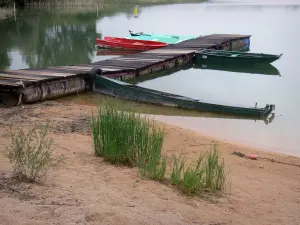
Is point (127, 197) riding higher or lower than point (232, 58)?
lower

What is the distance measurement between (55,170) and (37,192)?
760mm

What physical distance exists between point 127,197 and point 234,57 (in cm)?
1185

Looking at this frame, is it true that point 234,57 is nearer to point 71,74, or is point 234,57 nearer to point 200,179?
point 71,74

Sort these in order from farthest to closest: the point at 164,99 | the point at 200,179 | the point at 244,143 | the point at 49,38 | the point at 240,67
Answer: the point at 49,38
the point at 240,67
the point at 164,99
the point at 244,143
the point at 200,179

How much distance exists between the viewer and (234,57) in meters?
14.7

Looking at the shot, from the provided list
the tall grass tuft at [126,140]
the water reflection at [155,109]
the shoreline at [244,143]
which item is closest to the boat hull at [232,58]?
the water reflection at [155,109]

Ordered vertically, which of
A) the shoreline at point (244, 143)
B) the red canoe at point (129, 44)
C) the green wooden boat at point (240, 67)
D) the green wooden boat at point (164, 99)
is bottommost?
the shoreline at point (244, 143)

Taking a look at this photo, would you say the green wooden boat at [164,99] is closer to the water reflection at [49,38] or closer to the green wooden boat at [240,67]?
the green wooden boat at [240,67]

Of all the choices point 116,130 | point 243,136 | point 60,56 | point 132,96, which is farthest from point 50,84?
point 60,56

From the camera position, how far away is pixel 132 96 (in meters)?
9.59

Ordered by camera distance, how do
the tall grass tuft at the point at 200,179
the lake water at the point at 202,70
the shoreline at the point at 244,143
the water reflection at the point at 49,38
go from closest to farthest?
the tall grass tuft at the point at 200,179, the shoreline at the point at 244,143, the lake water at the point at 202,70, the water reflection at the point at 49,38

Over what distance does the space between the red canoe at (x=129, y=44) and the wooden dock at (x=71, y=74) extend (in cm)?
153

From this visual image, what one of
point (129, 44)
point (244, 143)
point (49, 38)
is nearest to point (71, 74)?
point (244, 143)

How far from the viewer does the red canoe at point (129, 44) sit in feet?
58.2
